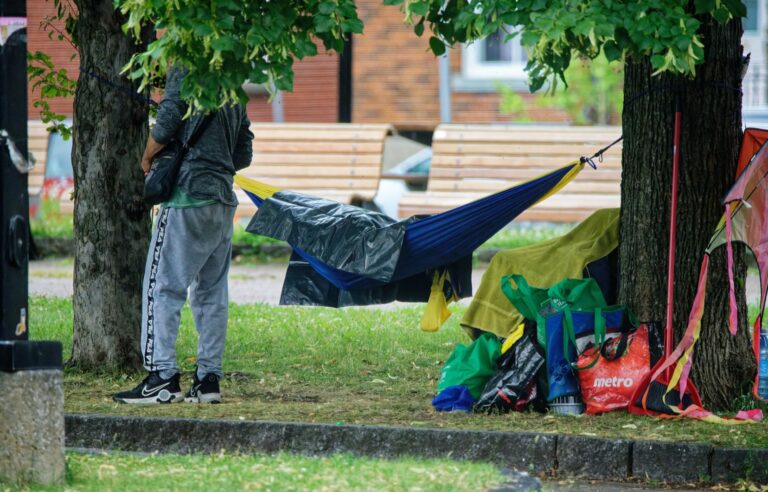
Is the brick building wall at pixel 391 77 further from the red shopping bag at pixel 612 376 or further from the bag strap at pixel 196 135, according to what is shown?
the red shopping bag at pixel 612 376

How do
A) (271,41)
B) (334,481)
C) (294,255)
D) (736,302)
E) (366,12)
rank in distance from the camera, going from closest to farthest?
(334,481) → (271,41) → (736,302) → (294,255) → (366,12)

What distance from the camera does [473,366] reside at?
6.47 m

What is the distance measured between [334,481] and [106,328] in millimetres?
2991

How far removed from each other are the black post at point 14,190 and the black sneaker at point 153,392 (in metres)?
1.84

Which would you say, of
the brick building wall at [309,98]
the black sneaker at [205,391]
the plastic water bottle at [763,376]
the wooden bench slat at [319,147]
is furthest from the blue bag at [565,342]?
the brick building wall at [309,98]

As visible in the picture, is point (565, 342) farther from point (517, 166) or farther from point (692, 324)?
point (517, 166)

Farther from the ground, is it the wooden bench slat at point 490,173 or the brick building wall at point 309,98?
the brick building wall at point 309,98

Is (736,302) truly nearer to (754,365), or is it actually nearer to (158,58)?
(754,365)

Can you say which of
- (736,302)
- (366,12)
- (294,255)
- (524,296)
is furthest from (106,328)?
(366,12)

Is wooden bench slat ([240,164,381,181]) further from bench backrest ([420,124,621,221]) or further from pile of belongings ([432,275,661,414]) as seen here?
pile of belongings ([432,275,661,414])

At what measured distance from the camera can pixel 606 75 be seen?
67.2ft

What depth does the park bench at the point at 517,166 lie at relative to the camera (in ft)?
49.1

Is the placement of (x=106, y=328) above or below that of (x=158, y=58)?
below

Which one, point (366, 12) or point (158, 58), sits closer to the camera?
point (158, 58)
